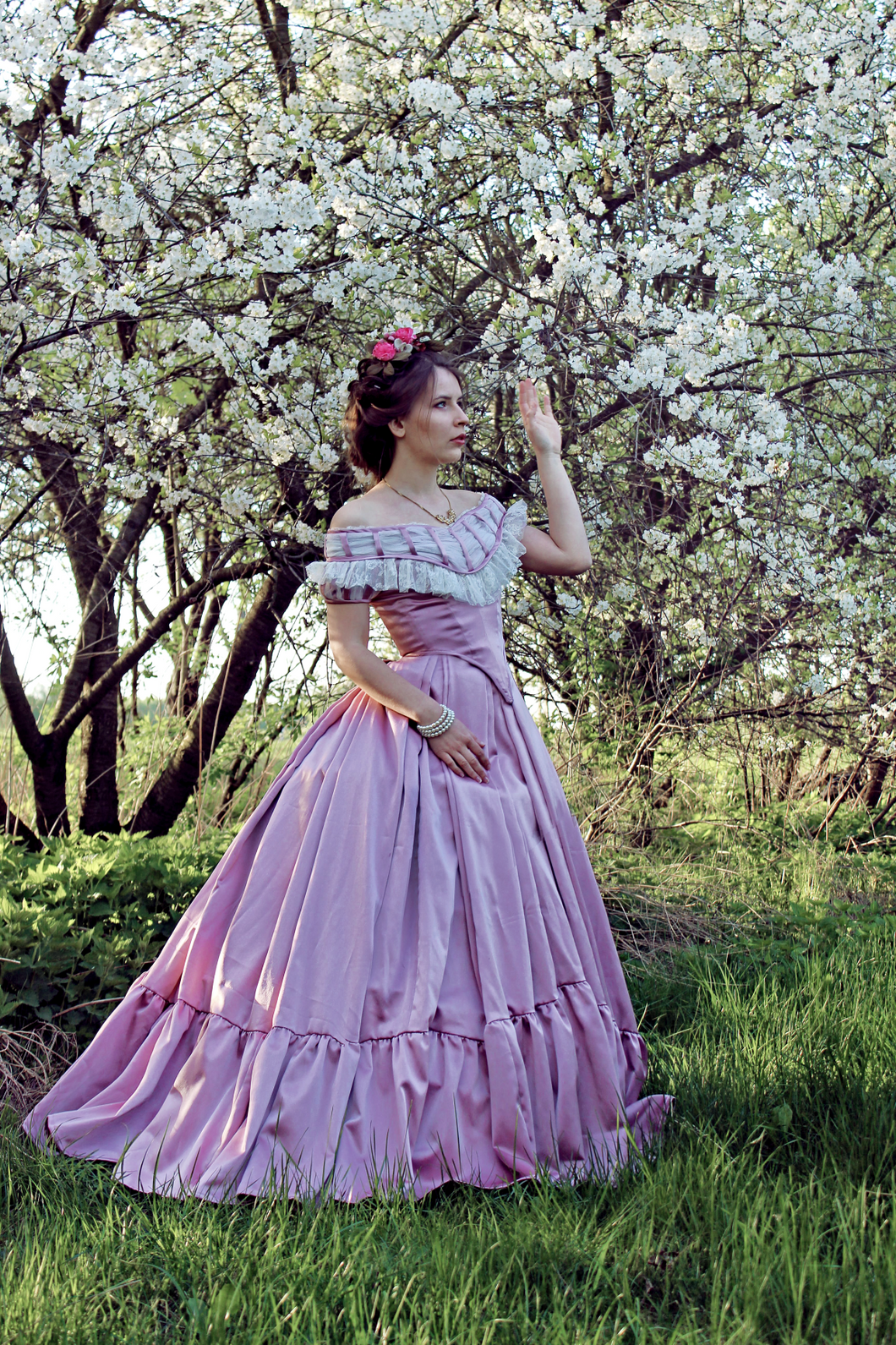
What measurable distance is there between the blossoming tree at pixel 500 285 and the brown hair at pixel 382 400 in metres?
0.49

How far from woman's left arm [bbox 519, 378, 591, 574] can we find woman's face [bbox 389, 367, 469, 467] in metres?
0.16

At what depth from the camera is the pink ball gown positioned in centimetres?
192

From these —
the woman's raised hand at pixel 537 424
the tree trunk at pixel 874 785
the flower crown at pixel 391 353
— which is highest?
the flower crown at pixel 391 353

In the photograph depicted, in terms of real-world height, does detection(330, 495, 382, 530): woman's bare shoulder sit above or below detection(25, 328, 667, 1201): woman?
above

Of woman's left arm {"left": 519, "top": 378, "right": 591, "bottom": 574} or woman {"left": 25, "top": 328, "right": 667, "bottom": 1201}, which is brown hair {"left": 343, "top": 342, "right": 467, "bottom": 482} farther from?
woman's left arm {"left": 519, "top": 378, "right": 591, "bottom": 574}

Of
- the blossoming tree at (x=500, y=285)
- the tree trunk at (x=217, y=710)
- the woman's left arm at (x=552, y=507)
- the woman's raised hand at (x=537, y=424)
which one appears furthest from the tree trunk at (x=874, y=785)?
the woman's raised hand at (x=537, y=424)

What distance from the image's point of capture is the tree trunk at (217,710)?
4.15 metres

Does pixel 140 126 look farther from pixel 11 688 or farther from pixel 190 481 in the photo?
pixel 11 688

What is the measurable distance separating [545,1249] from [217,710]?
2.93 meters

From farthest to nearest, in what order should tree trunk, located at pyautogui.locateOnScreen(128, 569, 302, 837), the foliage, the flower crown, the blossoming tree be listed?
1. tree trunk, located at pyautogui.locateOnScreen(128, 569, 302, 837)
2. the blossoming tree
3. the foliage
4. the flower crown

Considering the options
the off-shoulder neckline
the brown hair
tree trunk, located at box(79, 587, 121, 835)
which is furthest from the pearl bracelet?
tree trunk, located at box(79, 587, 121, 835)

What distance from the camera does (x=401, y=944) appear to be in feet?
6.76

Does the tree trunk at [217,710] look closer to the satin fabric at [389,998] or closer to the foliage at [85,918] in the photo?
the foliage at [85,918]

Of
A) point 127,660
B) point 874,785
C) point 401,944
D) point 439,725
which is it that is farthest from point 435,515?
point 874,785
